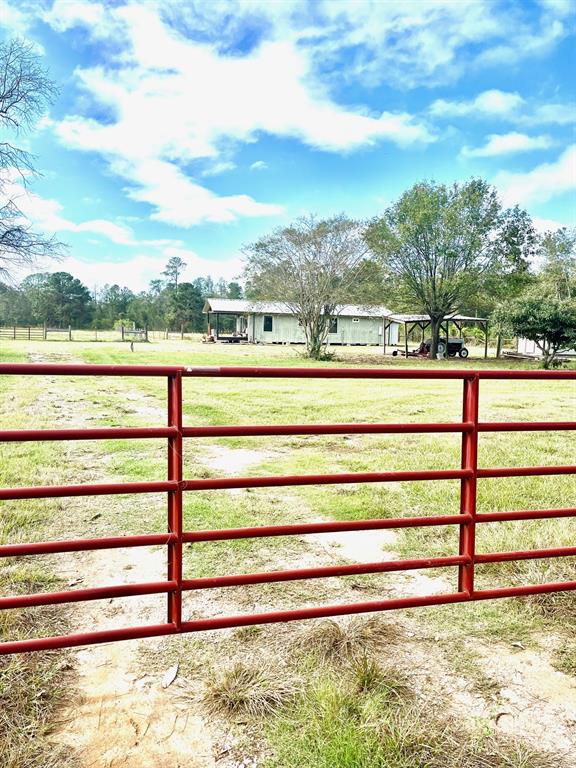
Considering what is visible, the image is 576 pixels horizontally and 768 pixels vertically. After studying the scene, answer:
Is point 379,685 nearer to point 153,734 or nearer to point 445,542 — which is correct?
point 153,734

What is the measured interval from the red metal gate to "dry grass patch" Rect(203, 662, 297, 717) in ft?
0.68

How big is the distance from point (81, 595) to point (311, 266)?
25.4 meters

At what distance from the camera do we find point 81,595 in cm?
209

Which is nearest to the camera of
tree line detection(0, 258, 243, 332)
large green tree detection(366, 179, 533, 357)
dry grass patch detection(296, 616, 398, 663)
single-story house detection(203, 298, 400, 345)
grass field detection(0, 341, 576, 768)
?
grass field detection(0, 341, 576, 768)

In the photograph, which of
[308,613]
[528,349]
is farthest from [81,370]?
[528,349]

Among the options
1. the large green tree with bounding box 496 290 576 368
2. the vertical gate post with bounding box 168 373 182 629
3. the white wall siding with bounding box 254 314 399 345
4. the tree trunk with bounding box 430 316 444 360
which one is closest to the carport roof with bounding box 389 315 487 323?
the tree trunk with bounding box 430 316 444 360

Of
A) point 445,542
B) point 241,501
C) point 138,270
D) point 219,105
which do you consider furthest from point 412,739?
point 138,270

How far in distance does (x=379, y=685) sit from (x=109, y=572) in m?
1.88

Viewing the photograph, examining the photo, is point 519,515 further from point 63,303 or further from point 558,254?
point 63,303

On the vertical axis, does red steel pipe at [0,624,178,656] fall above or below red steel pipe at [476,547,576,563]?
below

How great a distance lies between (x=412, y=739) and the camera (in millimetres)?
1889

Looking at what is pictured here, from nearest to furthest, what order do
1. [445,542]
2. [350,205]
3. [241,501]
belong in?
[445,542] < [241,501] < [350,205]

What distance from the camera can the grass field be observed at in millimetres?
1957

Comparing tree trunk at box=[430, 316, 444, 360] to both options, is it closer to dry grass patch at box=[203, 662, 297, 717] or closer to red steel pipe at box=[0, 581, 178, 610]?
dry grass patch at box=[203, 662, 297, 717]
